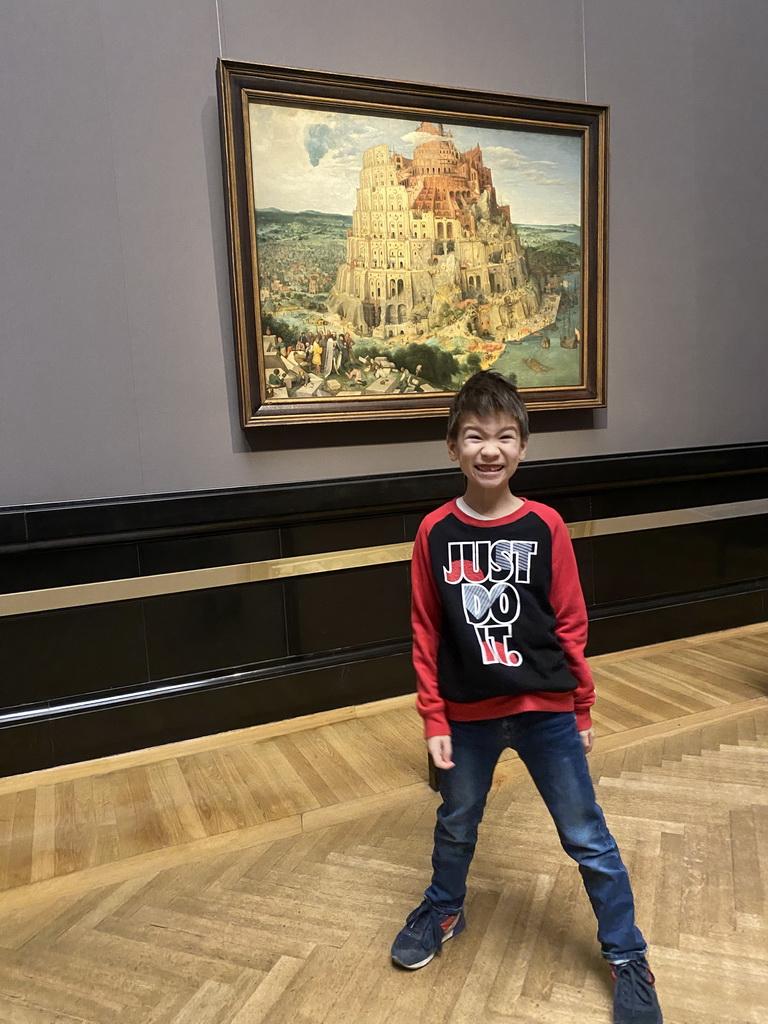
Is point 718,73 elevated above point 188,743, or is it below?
above

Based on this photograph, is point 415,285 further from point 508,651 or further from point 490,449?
point 508,651

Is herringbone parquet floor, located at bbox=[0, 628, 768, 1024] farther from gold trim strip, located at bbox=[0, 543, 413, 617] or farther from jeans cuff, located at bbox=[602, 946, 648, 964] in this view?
gold trim strip, located at bbox=[0, 543, 413, 617]

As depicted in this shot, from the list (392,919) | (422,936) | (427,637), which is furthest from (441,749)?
(392,919)

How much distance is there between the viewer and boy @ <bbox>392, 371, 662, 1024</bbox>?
1.79m

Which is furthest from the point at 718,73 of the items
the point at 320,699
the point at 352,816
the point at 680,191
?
the point at 352,816

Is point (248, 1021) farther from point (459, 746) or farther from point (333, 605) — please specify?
point (333, 605)

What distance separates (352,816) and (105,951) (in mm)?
898

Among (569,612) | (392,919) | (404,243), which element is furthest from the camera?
(404,243)

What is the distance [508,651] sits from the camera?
5.90 feet

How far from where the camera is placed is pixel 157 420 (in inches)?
131

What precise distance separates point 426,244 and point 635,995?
2.98 meters

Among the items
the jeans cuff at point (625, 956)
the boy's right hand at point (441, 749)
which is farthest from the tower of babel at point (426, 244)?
the jeans cuff at point (625, 956)

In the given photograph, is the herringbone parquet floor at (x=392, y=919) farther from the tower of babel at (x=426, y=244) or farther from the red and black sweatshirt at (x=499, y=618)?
the tower of babel at (x=426, y=244)

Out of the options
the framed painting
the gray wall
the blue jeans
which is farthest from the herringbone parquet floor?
the framed painting
